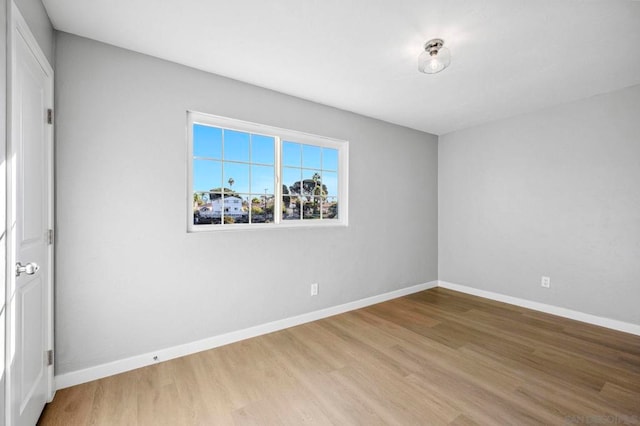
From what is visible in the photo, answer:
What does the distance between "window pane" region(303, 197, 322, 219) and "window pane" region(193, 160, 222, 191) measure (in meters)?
1.02

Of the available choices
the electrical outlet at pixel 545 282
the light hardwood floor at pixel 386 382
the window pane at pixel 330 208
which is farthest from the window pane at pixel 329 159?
the electrical outlet at pixel 545 282

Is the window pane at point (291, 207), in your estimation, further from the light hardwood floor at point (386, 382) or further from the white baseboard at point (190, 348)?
the light hardwood floor at point (386, 382)

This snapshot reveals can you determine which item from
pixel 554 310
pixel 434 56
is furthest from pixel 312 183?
pixel 554 310

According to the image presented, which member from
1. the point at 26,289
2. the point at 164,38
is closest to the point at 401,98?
the point at 164,38

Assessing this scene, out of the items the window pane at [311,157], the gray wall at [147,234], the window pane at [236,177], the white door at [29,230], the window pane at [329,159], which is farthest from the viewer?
the window pane at [329,159]

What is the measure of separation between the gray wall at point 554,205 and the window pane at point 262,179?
301 cm

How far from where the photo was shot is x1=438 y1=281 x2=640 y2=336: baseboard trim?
2.90 metres

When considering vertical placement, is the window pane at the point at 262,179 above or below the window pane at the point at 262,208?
above

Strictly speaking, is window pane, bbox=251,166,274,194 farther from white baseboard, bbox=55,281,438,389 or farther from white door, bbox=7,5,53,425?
white door, bbox=7,5,53,425

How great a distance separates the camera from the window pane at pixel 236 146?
2.73m

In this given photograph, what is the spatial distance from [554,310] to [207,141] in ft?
14.4

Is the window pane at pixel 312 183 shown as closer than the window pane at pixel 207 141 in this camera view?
No

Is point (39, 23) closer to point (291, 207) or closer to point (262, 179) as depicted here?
point (262, 179)

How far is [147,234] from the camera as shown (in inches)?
88.6
